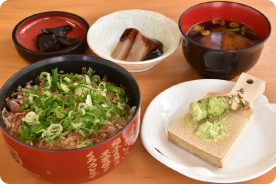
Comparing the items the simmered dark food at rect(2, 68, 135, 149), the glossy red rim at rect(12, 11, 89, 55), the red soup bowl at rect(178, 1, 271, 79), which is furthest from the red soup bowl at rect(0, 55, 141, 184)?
the glossy red rim at rect(12, 11, 89, 55)

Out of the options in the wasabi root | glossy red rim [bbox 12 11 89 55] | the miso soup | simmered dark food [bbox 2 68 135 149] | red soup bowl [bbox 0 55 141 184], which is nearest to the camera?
red soup bowl [bbox 0 55 141 184]

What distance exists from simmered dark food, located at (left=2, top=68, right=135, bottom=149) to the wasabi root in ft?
0.73

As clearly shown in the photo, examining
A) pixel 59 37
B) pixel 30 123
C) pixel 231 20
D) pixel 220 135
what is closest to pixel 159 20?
pixel 231 20

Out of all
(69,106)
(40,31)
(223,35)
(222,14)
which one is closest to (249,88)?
(223,35)

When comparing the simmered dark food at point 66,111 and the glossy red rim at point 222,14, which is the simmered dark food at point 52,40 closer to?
the simmered dark food at point 66,111

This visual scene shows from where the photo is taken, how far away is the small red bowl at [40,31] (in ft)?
3.92

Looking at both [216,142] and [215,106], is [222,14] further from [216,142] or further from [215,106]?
[216,142]

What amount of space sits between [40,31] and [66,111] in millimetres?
797

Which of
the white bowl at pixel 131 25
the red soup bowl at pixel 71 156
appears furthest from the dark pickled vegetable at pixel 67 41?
the red soup bowl at pixel 71 156

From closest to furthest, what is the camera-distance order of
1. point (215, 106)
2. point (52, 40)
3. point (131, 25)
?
point (215, 106) → point (52, 40) → point (131, 25)

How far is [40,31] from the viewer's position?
139 centimetres

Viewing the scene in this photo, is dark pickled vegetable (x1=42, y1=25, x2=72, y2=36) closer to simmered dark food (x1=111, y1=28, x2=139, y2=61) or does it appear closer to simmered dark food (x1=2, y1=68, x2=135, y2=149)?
simmered dark food (x1=111, y1=28, x2=139, y2=61)

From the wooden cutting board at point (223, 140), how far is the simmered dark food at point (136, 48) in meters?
0.37

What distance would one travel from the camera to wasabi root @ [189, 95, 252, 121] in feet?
2.89
